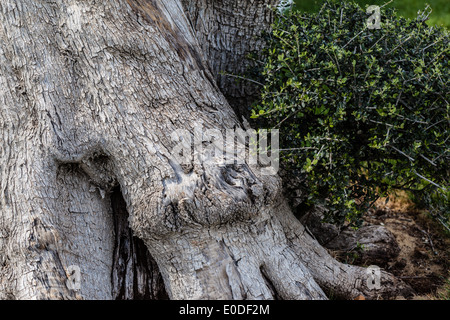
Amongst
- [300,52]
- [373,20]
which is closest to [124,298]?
[300,52]

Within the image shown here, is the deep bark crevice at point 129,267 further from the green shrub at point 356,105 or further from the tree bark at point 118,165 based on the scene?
the green shrub at point 356,105

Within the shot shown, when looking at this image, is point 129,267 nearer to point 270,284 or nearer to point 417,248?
point 270,284

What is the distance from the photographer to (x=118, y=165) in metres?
3.11

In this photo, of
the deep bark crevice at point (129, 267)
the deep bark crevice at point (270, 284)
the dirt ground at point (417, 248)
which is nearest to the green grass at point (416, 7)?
the dirt ground at point (417, 248)

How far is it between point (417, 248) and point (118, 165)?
2878mm

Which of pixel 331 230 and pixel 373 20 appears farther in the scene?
pixel 331 230

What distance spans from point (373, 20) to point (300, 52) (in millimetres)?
662

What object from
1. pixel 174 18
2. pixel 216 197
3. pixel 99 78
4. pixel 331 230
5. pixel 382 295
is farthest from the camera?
pixel 331 230

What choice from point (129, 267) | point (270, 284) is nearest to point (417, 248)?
point (270, 284)

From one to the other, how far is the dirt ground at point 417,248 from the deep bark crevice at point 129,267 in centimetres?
202

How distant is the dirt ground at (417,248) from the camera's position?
383 cm

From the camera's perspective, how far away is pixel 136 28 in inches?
121

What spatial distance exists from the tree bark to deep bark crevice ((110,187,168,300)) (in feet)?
0.41
